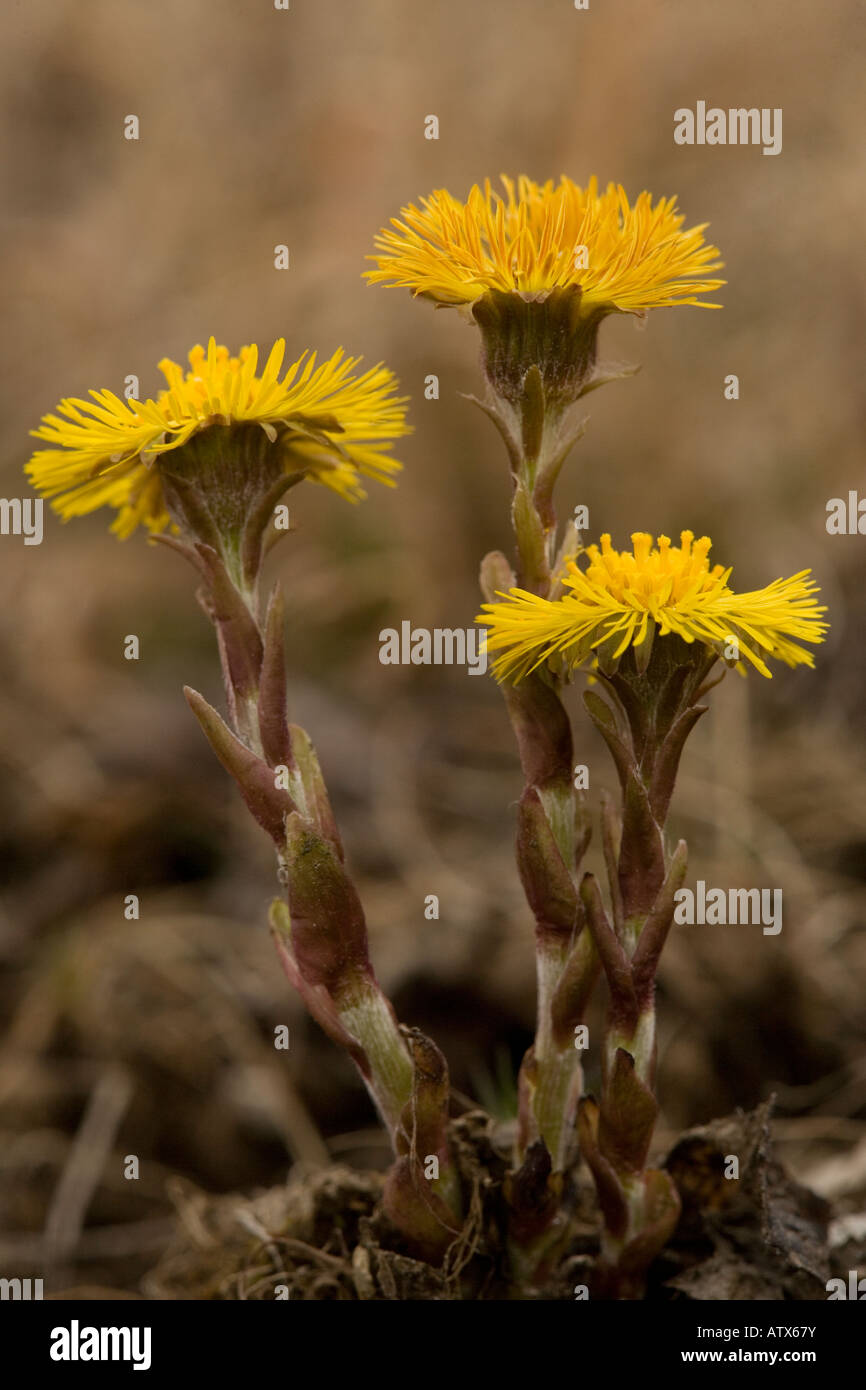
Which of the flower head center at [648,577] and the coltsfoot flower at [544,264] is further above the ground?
the coltsfoot flower at [544,264]

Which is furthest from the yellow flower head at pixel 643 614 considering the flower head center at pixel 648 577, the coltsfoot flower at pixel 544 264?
the coltsfoot flower at pixel 544 264

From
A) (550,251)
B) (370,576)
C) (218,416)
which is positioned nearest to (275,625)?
(218,416)

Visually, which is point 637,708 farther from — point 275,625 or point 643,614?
point 275,625

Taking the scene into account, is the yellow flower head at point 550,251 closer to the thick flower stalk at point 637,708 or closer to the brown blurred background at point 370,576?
the thick flower stalk at point 637,708

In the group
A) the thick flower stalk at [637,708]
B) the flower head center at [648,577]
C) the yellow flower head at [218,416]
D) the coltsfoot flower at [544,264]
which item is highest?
the coltsfoot flower at [544,264]
